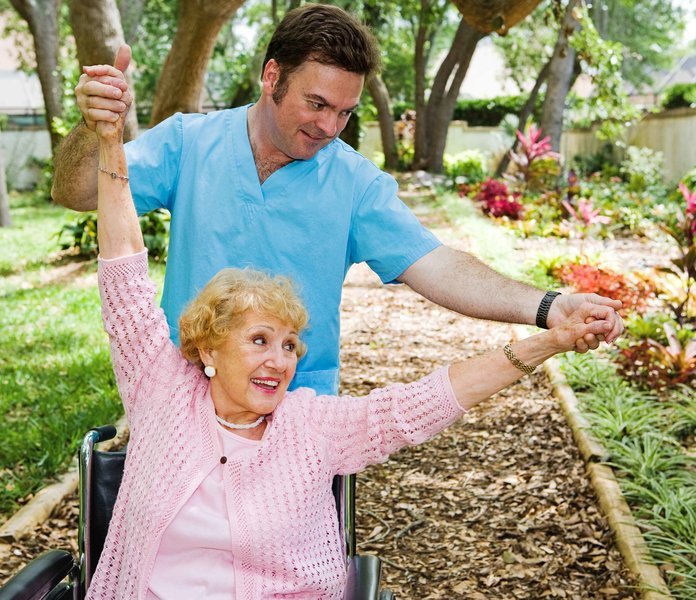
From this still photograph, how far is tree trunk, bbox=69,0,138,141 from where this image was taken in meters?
6.41

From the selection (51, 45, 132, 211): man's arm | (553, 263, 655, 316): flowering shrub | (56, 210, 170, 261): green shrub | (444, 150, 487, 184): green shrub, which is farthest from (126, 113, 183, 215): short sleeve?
(444, 150, 487, 184): green shrub

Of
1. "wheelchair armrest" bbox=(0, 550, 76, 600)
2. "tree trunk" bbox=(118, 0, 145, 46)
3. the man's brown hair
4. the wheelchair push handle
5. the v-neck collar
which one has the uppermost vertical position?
"tree trunk" bbox=(118, 0, 145, 46)

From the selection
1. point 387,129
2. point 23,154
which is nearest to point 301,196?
point 387,129

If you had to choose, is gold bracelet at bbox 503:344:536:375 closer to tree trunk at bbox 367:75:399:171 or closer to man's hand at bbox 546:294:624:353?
man's hand at bbox 546:294:624:353

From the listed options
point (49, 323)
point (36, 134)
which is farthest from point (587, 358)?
point (36, 134)

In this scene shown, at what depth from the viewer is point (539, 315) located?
217 cm

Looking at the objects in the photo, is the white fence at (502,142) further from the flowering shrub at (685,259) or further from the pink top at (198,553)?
the pink top at (198,553)

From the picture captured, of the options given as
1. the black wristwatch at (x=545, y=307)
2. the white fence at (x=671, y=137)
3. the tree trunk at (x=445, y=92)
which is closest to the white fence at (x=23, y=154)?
the tree trunk at (x=445, y=92)

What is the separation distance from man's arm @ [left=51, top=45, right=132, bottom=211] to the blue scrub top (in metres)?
0.19

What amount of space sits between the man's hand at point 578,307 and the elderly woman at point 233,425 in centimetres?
2

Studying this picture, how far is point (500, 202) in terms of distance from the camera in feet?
38.7

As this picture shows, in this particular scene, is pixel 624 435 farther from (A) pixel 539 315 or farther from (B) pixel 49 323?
(B) pixel 49 323

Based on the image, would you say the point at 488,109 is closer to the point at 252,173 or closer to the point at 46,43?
the point at 46,43

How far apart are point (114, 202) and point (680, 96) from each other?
53.5ft
